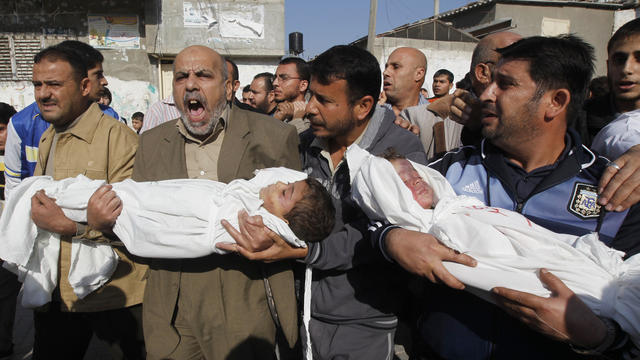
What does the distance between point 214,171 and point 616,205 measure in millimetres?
2183

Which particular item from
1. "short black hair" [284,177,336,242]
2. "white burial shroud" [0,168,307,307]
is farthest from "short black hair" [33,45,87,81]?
"short black hair" [284,177,336,242]

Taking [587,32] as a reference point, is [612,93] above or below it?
below

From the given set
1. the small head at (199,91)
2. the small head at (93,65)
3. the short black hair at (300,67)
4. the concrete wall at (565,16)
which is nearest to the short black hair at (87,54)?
the small head at (93,65)

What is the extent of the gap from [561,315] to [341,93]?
1.68m

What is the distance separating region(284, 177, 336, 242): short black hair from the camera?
86.4 inches

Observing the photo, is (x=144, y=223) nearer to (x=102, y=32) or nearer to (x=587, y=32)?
(x=102, y=32)

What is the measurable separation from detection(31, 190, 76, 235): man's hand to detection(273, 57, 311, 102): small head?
338 cm

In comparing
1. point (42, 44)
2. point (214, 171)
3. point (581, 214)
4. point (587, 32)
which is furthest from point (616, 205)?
point (587, 32)

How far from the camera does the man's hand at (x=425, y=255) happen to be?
1.63 metres

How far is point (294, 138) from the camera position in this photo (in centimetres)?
268

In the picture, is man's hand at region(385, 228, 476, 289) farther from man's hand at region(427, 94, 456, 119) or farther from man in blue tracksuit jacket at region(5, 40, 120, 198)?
man in blue tracksuit jacket at region(5, 40, 120, 198)

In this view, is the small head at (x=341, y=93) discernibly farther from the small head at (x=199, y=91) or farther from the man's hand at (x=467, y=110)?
the small head at (x=199, y=91)

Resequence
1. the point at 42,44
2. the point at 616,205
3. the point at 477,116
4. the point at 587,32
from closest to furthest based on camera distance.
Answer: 1. the point at 616,205
2. the point at 477,116
3. the point at 42,44
4. the point at 587,32

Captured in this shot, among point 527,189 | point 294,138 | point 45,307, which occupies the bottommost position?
point 45,307
